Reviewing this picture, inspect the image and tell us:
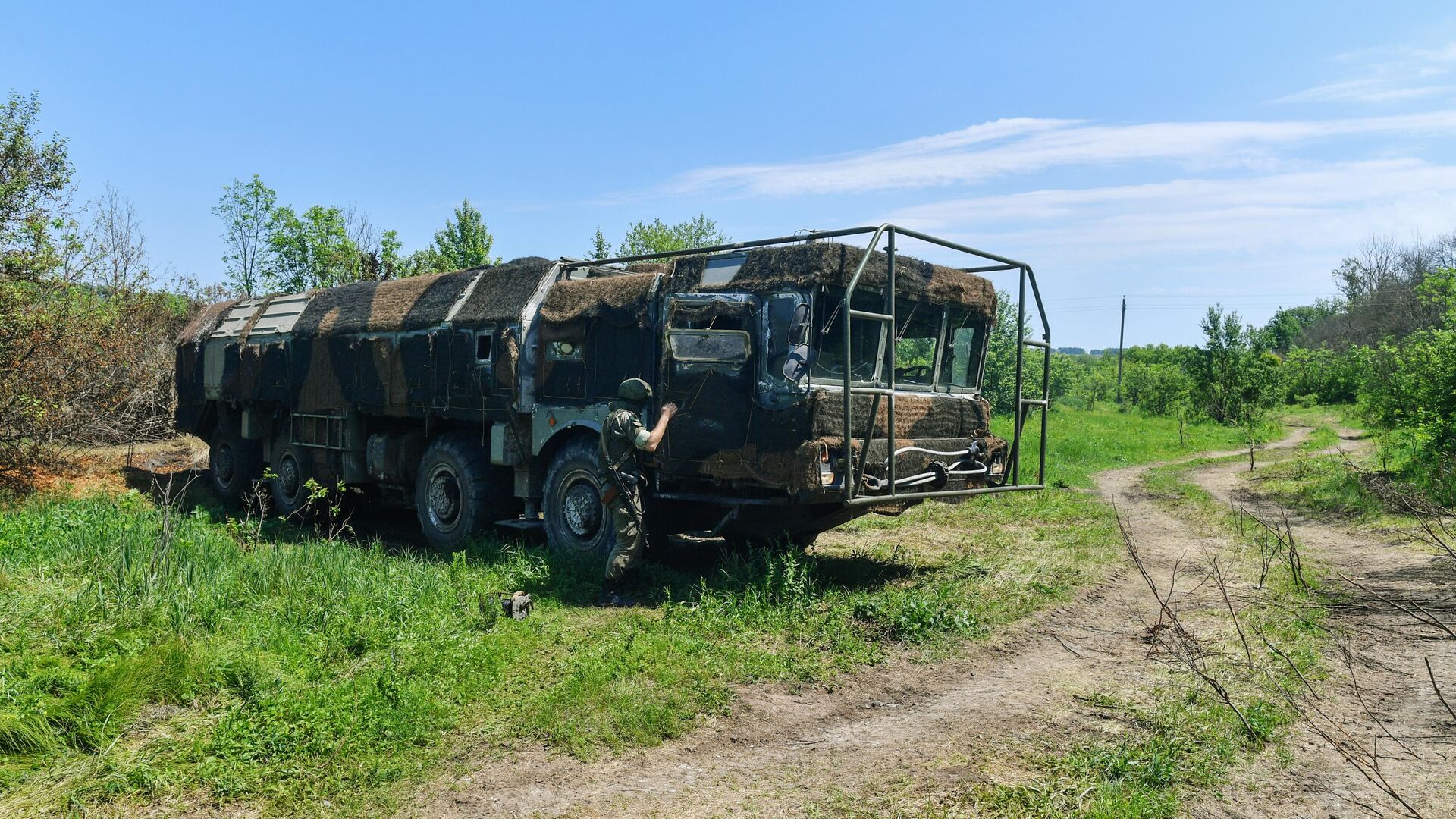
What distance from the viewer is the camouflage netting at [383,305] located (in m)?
10.5

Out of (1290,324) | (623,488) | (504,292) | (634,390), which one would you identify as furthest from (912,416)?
(1290,324)

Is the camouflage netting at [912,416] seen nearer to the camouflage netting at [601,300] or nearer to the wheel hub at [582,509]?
the camouflage netting at [601,300]

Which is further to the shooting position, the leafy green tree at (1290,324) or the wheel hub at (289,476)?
the leafy green tree at (1290,324)

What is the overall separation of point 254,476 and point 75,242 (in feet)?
12.4

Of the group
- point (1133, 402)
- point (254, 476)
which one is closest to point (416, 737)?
point (254, 476)

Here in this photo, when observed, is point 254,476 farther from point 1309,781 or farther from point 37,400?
point 1309,781

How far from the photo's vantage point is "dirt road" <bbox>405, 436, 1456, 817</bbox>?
166 inches

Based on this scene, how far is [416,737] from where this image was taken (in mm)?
4855

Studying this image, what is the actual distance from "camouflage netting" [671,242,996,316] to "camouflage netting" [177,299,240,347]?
9476 millimetres

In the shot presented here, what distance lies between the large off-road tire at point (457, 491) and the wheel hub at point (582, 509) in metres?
1.32

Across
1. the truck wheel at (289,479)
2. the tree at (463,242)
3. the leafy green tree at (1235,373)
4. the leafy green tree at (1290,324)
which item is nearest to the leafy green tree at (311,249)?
the tree at (463,242)

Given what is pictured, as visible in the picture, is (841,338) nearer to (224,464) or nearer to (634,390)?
(634,390)

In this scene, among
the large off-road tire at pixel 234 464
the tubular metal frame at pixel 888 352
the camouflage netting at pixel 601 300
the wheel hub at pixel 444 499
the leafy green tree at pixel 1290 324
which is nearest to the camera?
the tubular metal frame at pixel 888 352

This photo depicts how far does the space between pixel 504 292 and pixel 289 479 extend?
515 centimetres
